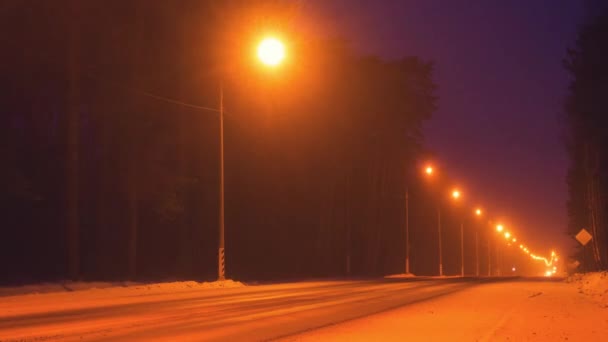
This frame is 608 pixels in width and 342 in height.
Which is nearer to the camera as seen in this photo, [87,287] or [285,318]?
[285,318]

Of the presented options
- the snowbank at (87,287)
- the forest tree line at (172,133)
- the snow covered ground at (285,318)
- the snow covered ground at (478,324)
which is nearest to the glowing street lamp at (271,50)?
the forest tree line at (172,133)

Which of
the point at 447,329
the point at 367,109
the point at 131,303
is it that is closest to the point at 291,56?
the point at 367,109

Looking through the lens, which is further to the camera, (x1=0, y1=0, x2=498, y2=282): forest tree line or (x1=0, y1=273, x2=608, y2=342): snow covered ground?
(x1=0, y1=0, x2=498, y2=282): forest tree line

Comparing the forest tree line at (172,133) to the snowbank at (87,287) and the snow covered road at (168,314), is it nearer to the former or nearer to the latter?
the snowbank at (87,287)

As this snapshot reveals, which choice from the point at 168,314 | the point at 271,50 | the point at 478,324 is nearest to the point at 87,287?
the point at 168,314

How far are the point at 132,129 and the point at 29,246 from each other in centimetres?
803

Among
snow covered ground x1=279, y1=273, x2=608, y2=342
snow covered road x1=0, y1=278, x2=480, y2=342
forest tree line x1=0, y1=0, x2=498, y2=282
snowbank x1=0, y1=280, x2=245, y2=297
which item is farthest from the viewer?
forest tree line x1=0, y1=0, x2=498, y2=282

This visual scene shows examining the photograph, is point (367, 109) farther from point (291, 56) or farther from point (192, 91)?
point (192, 91)

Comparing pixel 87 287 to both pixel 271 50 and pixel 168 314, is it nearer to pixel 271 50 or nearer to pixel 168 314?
pixel 168 314

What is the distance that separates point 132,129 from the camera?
120ft

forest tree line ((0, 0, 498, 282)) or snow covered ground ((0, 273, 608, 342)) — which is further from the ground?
forest tree line ((0, 0, 498, 282))

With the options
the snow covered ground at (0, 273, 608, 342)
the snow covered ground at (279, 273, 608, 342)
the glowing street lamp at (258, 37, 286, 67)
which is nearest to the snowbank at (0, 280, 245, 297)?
the snow covered ground at (0, 273, 608, 342)

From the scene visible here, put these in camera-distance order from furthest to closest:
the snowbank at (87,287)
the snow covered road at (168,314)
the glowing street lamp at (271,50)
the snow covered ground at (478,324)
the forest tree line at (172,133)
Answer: the forest tree line at (172,133), the glowing street lamp at (271,50), the snowbank at (87,287), the snow covered road at (168,314), the snow covered ground at (478,324)

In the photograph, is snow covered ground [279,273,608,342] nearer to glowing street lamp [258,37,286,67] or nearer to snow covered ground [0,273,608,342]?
snow covered ground [0,273,608,342]
